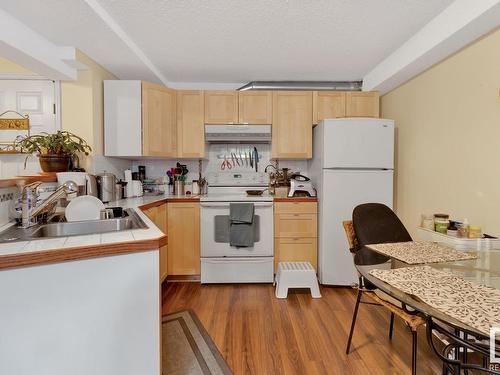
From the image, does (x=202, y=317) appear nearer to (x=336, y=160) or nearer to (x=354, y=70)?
(x=336, y=160)

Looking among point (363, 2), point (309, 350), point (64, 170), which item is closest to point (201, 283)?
point (309, 350)

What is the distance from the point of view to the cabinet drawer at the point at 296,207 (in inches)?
121

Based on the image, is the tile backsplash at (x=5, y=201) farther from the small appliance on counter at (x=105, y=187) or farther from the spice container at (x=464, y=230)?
the spice container at (x=464, y=230)

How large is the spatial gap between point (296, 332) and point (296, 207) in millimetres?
1326

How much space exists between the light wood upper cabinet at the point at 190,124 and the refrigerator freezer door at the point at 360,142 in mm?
1468

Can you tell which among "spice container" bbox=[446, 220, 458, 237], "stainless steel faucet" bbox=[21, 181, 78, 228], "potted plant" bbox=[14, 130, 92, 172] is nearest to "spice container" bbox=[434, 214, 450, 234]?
"spice container" bbox=[446, 220, 458, 237]

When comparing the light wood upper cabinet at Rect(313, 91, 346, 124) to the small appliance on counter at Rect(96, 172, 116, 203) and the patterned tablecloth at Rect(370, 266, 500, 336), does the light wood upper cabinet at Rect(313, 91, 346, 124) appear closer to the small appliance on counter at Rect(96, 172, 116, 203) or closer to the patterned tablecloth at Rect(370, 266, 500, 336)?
the small appliance on counter at Rect(96, 172, 116, 203)

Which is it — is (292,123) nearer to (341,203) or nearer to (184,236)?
(341,203)

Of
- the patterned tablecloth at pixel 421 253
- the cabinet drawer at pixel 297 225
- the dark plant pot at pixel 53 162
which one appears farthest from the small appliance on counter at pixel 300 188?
the dark plant pot at pixel 53 162

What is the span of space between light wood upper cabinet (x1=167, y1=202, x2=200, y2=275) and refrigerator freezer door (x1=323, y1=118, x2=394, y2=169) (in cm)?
160

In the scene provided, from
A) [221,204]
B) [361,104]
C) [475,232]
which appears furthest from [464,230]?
[221,204]

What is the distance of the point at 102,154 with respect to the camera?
2908mm

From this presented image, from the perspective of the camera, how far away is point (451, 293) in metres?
0.95

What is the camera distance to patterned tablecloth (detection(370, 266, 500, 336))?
2.63 feet
